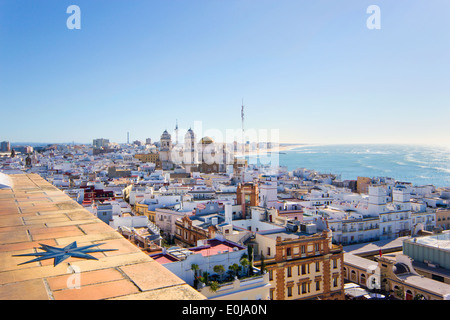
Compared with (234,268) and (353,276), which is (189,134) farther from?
(234,268)

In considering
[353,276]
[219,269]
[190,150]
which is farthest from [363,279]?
[190,150]

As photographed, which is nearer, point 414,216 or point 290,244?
point 290,244

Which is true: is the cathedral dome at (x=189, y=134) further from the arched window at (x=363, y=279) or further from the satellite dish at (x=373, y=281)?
the satellite dish at (x=373, y=281)

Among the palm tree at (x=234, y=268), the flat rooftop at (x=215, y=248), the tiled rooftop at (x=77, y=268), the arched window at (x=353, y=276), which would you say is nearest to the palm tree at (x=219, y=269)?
the palm tree at (x=234, y=268)

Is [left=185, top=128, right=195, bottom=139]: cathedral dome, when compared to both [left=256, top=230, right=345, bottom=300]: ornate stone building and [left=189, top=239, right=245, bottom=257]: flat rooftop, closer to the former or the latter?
[left=256, top=230, right=345, bottom=300]: ornate stone building

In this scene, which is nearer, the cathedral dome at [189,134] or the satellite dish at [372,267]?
the satellite dish at [372,267]

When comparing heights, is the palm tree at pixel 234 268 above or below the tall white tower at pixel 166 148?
below

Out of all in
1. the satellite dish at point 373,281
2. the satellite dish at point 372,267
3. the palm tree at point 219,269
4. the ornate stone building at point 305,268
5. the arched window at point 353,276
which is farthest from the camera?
the arched window at point 353,276

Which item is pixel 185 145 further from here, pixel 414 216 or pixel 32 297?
pixel 32 297

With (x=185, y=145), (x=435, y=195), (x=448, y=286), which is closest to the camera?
(x=448, y=286)
